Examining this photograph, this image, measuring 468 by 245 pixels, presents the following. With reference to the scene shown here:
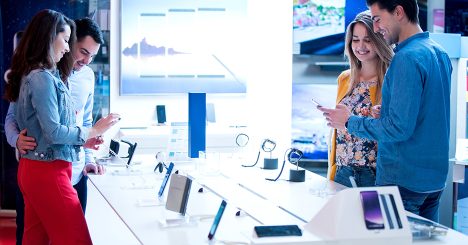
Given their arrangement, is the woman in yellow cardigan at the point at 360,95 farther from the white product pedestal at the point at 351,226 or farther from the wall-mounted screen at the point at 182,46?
the wall-mounted screen at the point at 182,46

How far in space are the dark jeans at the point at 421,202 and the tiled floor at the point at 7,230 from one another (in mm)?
3854

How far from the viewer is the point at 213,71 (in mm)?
6711

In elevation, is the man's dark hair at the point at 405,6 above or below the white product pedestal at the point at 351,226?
above

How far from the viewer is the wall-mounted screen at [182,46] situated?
6527 millimetres

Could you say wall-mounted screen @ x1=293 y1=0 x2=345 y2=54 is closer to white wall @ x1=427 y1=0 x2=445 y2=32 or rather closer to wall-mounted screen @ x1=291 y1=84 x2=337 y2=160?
wall-mounted screen @ x1=291 y1=84 x2=337 y2=160

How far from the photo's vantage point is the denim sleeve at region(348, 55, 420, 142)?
9.52 ft

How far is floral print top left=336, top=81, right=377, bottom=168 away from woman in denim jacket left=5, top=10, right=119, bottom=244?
1.31m

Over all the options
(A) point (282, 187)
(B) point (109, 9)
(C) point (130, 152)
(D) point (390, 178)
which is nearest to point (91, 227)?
(C) point (130, 152)

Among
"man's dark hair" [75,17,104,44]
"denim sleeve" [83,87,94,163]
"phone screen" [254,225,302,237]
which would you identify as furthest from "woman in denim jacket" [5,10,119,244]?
"phone screen" [254,225,302,237]

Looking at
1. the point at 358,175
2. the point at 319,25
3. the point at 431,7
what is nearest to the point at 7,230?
the point at 358,175

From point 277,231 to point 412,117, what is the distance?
864mm

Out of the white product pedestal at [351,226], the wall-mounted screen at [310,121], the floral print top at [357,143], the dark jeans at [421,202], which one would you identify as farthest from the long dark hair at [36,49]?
the wall-mounted screen at [310,121]

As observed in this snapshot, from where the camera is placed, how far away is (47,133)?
3.29 m

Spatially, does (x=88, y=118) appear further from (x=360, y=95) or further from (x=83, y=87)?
(x=360, y=95)
